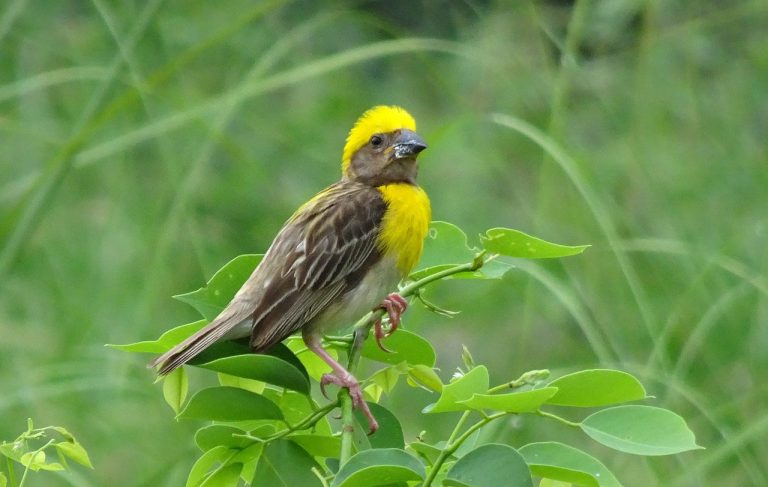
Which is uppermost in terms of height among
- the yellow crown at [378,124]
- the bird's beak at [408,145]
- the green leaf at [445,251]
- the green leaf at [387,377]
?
the yellow crown at [378,124]

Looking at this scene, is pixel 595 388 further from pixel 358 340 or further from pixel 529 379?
pixel 358 340

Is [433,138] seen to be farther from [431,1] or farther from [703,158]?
[431,1]

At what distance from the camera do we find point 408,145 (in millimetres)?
3365

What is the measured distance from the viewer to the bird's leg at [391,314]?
238 centimetres

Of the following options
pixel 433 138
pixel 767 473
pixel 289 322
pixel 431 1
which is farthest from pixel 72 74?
pixel 431 1

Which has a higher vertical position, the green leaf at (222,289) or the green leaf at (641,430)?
the green leaf at (222,289)

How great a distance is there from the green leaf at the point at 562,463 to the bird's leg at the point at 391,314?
381mm

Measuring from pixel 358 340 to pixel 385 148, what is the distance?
3.78ft

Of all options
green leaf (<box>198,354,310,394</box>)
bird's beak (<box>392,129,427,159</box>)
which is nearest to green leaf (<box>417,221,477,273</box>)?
green leaf (<box>198,354,310,394</box>)

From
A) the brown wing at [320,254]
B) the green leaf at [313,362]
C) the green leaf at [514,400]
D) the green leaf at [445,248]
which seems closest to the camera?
the green leaf at [514,400]

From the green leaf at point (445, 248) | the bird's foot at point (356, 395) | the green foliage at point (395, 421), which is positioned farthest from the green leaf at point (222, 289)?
the green leaf at point (445, 248)

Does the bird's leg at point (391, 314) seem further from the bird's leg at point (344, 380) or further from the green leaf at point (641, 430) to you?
the green leaf at point (641, 430)

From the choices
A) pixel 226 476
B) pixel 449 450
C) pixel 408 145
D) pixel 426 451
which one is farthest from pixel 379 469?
pixel 408 145

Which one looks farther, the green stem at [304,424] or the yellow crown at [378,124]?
the yellow crown at [378,124]
